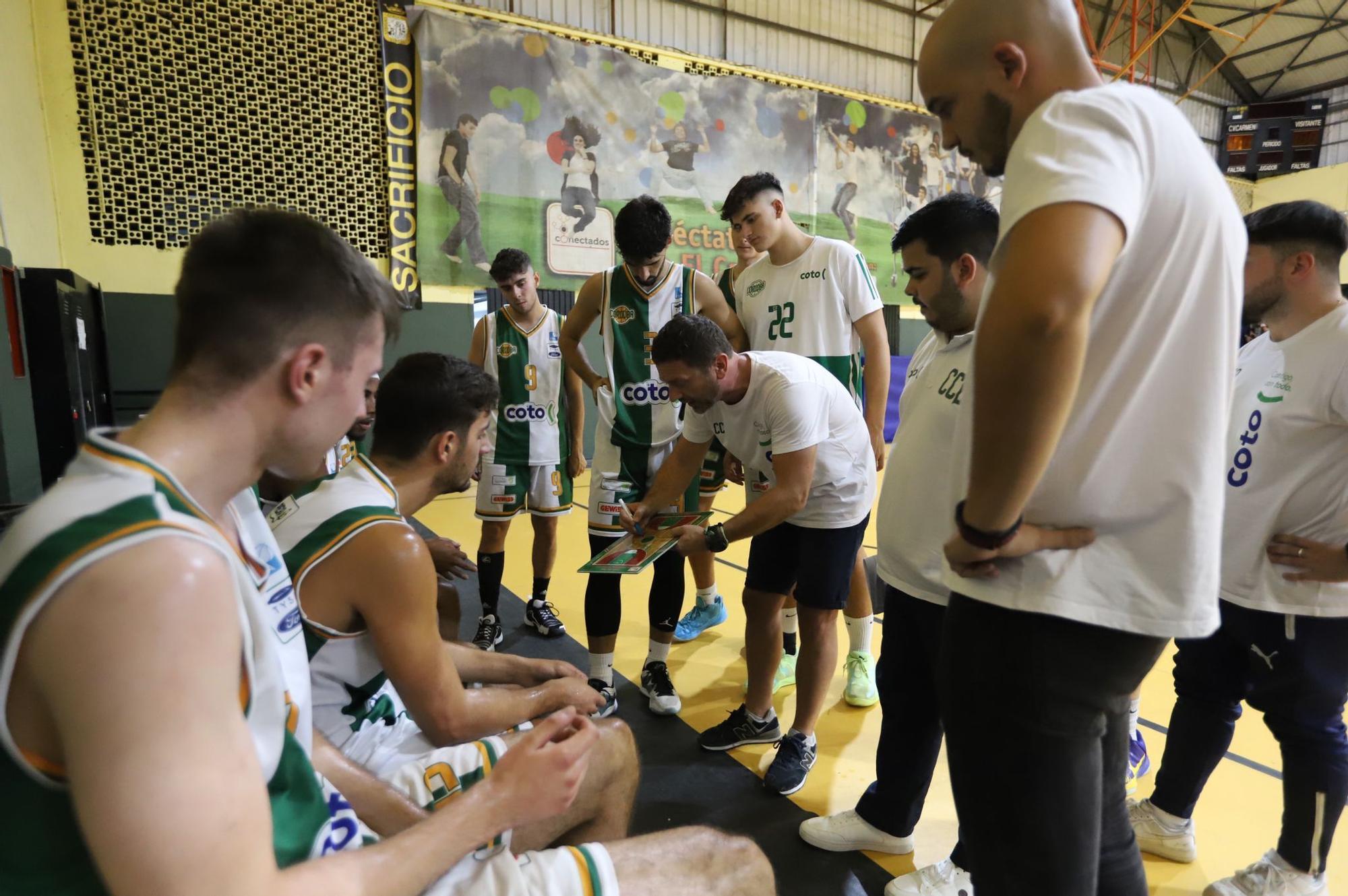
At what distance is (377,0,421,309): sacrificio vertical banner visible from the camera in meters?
6.72

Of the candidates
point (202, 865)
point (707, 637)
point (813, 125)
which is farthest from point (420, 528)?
point (813, 125)

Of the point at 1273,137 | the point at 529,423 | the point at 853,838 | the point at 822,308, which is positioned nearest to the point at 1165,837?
the point at 853,838

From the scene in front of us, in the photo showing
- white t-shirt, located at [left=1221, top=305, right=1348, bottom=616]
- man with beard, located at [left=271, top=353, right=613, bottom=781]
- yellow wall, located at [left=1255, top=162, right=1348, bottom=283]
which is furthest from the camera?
yellow wall, located at [left=1255, top=162, right=1348, bottom=283]

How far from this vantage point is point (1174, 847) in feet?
6.19

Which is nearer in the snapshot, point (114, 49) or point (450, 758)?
point (450, 758)

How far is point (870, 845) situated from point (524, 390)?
2.45 m

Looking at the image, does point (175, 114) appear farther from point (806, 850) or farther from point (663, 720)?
point (806, 850)

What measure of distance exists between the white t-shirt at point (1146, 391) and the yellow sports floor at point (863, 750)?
7.5 inches

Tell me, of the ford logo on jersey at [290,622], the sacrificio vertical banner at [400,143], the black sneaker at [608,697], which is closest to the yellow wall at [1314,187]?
the sacrificio vertical banner at [400,143]

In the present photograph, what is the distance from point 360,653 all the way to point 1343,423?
2.03m

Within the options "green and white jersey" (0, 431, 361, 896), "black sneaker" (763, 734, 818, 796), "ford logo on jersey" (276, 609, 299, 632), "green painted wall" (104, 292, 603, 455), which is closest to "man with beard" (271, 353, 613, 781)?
"ford logo on jersey" (276, 609, 299, 632)

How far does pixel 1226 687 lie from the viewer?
1.76 metres

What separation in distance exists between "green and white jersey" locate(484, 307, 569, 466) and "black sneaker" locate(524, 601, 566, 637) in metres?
0.68

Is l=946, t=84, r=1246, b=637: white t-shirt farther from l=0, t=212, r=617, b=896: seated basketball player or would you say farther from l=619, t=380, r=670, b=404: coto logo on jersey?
l=619, t=380, r=670, b=404: coto logo on jersey
